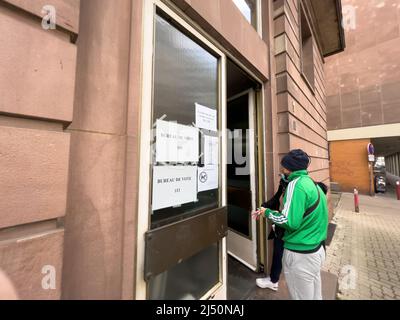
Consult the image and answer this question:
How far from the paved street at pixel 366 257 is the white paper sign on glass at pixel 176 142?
2999mm

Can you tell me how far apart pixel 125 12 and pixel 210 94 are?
1080mm

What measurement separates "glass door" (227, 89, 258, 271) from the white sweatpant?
4.26 ft

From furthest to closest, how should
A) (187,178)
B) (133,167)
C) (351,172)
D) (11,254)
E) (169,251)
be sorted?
(351,172)
(187,178)
(169,251)
(133,167)
(11,254)

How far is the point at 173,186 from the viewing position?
1.67 m

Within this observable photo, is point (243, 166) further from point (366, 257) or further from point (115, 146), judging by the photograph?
point (366, 257)

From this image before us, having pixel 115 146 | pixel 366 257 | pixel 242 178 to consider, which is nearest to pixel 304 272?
pixel 242 178

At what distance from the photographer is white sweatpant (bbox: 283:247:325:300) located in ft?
6.11

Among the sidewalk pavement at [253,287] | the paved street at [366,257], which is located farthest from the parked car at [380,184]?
the sidewalk pavement at [253,287]

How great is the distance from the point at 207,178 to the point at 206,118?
627 mm

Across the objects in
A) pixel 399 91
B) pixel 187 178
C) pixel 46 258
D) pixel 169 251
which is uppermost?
pixel 399 91

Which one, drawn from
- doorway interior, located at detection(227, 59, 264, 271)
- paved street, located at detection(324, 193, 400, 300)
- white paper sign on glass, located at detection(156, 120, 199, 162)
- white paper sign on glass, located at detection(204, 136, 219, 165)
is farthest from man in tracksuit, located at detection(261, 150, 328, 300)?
paved street, located at detection(324, 193, 400, 300)

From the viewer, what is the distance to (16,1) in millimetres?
939

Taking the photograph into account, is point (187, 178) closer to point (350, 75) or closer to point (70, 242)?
point (70, 242)
